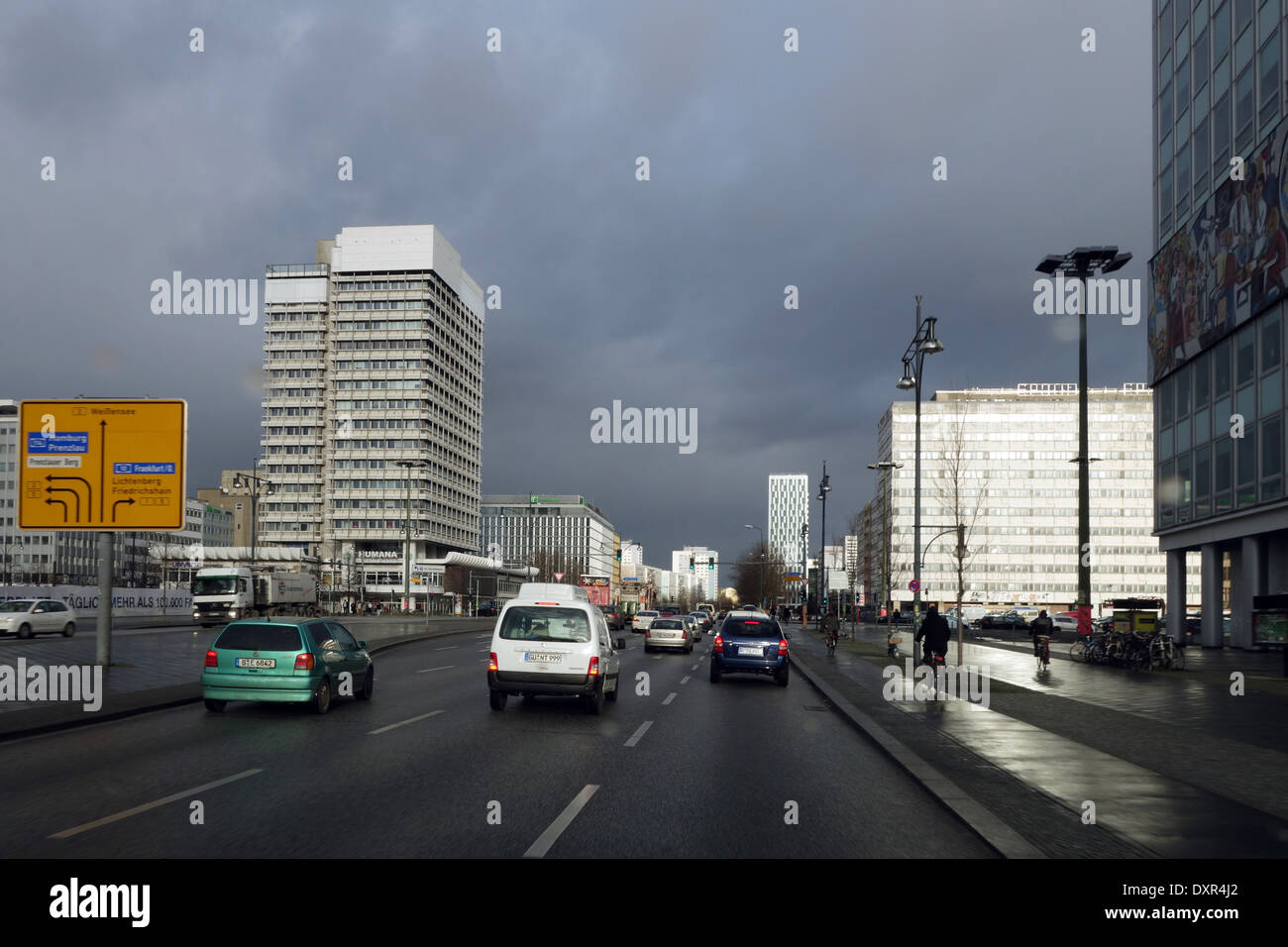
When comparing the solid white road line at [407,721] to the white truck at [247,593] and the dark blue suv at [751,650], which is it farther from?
the white truck at [247,593]

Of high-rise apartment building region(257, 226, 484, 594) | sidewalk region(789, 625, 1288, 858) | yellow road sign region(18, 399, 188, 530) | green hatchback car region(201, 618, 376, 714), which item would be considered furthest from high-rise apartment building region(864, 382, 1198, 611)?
green hatchback car region(201, 618, 376, 714)

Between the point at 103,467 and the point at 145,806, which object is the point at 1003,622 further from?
the point at 145,806

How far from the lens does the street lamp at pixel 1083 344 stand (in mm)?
25797

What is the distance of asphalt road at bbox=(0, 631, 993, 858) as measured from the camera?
22.1 feet

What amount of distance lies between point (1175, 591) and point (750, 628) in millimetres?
31843

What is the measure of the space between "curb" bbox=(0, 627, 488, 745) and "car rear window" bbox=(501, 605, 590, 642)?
5363 mm

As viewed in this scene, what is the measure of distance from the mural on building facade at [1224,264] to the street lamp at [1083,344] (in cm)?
811

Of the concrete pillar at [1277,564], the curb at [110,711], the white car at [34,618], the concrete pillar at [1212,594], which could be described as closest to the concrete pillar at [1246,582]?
the concrete pillar at [1277,564]

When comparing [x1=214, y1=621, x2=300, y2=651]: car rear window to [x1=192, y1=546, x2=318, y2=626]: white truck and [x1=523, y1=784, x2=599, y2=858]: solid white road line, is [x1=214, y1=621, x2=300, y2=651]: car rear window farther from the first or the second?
[x1=192, y1=546, x2=318, y2=626]: white truck

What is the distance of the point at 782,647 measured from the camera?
2225 cm

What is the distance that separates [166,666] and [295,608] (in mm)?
42868

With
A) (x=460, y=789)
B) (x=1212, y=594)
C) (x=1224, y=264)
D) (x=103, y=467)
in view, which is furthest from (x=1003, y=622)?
(x=460, y=789)
